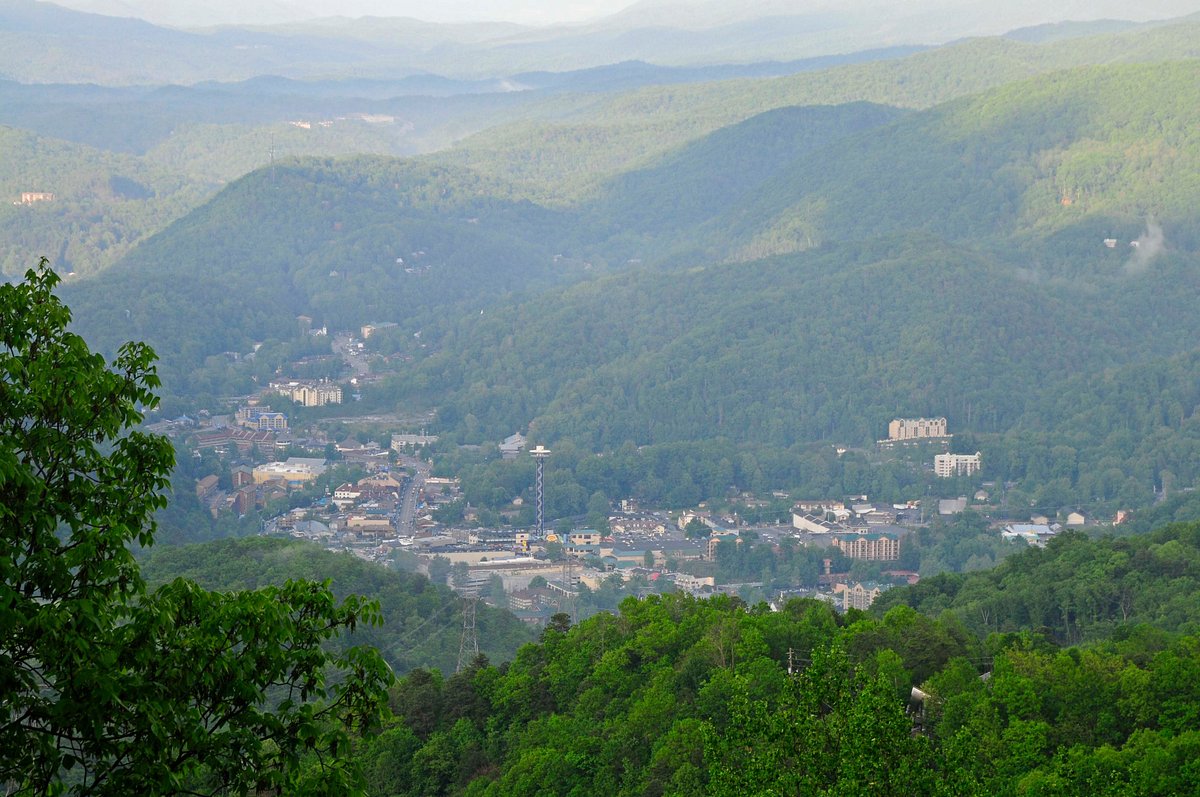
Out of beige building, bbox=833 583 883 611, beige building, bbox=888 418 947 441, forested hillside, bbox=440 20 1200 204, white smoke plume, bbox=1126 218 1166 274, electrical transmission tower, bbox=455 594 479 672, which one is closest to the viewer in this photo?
electrical transmission tower, bbox=455 594 479 672

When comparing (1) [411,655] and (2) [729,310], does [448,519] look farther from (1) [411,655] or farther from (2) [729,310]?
(2) [729,310]

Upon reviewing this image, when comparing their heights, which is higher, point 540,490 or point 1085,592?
point 1085,592

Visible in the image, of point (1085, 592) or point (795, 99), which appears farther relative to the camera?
point (795, 99)

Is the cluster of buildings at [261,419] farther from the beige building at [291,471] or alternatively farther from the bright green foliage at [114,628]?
the bright green foliage at [114,628]

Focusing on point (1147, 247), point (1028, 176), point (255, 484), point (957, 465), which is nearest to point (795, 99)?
point (1028, 176)

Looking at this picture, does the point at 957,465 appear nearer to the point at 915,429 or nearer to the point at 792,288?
the point at 915,429

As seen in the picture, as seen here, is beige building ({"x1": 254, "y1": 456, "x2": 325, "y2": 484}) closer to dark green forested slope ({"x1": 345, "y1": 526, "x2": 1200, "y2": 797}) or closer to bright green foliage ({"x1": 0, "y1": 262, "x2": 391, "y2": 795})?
dark green forested slope ({"x1": 345, "y1": 526, "x2": 1200, "y2": 797})

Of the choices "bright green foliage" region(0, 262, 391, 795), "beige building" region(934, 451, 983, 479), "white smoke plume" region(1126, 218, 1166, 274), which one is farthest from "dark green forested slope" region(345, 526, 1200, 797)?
"white smoke plume" region(1126, 218, 1166, 274)
